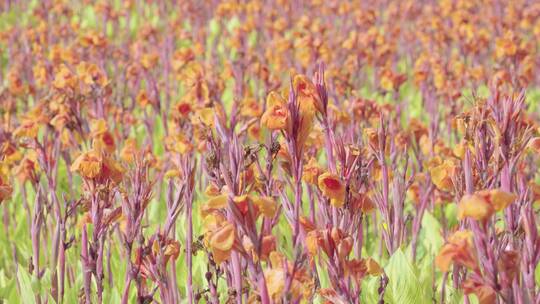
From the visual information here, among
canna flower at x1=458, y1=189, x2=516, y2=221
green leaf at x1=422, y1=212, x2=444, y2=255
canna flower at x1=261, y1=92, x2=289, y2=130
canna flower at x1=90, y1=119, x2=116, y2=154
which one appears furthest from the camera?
green leaf at x1=422, y1=212, x2=444, y2=255

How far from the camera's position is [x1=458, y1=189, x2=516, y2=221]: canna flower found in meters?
1.01

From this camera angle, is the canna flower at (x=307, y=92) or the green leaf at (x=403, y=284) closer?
the canna flower at (x=307, y=92)

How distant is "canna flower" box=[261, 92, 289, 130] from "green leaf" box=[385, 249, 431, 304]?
0.74 metres

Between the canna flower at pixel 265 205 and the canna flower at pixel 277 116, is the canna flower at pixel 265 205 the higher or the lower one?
the lower one

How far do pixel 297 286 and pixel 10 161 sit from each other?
181 centimetres

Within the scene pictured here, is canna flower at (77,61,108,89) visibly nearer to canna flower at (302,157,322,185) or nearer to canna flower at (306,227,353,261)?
canna flower at (302,157,322,185)

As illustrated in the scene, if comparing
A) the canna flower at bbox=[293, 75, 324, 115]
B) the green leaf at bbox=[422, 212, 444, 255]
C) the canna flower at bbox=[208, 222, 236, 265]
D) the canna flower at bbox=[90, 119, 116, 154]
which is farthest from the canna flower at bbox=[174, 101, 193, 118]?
the canna flower at bbox=[208, 222, 236, 265]

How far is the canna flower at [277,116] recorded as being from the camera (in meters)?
1.29

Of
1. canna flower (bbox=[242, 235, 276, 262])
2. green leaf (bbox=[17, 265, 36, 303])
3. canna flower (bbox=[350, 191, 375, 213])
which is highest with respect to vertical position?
canna flower (bbox=[242, 235, 276, 262])

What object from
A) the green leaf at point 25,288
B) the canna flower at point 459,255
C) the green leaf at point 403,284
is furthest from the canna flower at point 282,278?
the green leaf at point 25,288

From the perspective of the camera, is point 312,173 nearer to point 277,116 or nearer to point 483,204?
point 277,116

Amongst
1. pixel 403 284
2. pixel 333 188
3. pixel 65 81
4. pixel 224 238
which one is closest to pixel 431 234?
pixel 403 284

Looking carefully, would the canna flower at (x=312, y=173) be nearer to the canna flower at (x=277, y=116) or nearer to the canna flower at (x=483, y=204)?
the canna flower at (x=277, y=116)

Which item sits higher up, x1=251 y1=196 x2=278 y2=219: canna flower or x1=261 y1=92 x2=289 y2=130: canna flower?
x1=261 y1=92 x2=289 y2=130: canna flower
